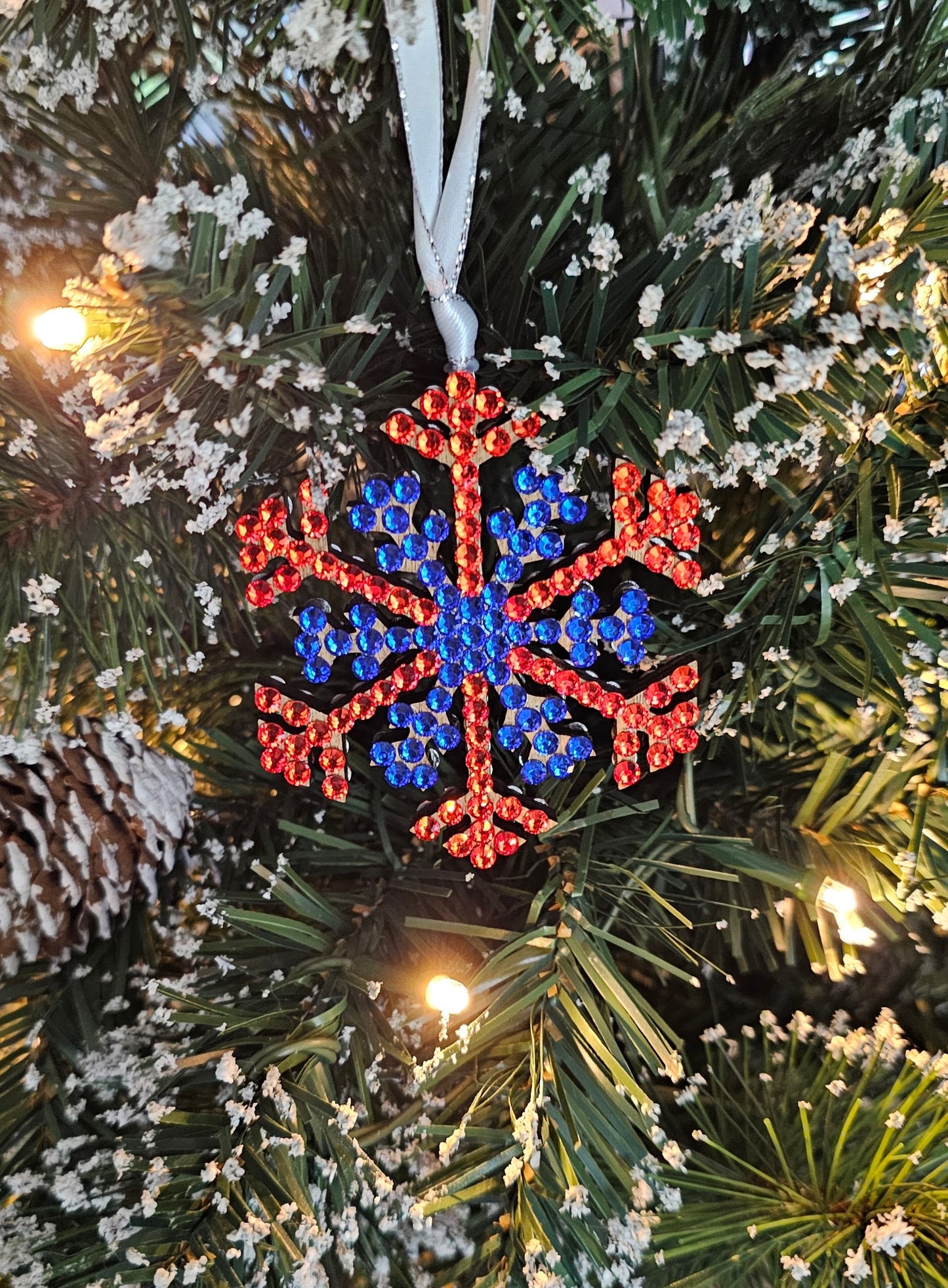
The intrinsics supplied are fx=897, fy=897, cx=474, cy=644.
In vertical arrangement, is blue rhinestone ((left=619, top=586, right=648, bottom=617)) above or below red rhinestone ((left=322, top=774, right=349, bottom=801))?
above

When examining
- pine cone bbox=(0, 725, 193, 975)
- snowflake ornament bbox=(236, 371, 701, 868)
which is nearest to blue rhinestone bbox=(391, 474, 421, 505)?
snowflake ornament bbox=(236, 371, 701, 868)

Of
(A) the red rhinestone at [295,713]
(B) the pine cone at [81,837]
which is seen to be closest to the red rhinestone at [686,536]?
(A) the red rhinestone at [295,713]

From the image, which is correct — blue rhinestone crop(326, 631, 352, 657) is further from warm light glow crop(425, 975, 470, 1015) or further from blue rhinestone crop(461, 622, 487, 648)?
warm light glow crop(425, 975, 470, 1015)

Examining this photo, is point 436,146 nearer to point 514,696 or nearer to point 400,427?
point 400,427

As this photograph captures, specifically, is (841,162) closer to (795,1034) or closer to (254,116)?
(254,116)

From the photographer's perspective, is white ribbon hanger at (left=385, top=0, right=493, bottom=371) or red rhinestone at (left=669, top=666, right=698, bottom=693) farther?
red rhinestone at (left=669, top=666, right=698, bottom=693)

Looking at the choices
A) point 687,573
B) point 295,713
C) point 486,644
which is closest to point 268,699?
point 295,713
